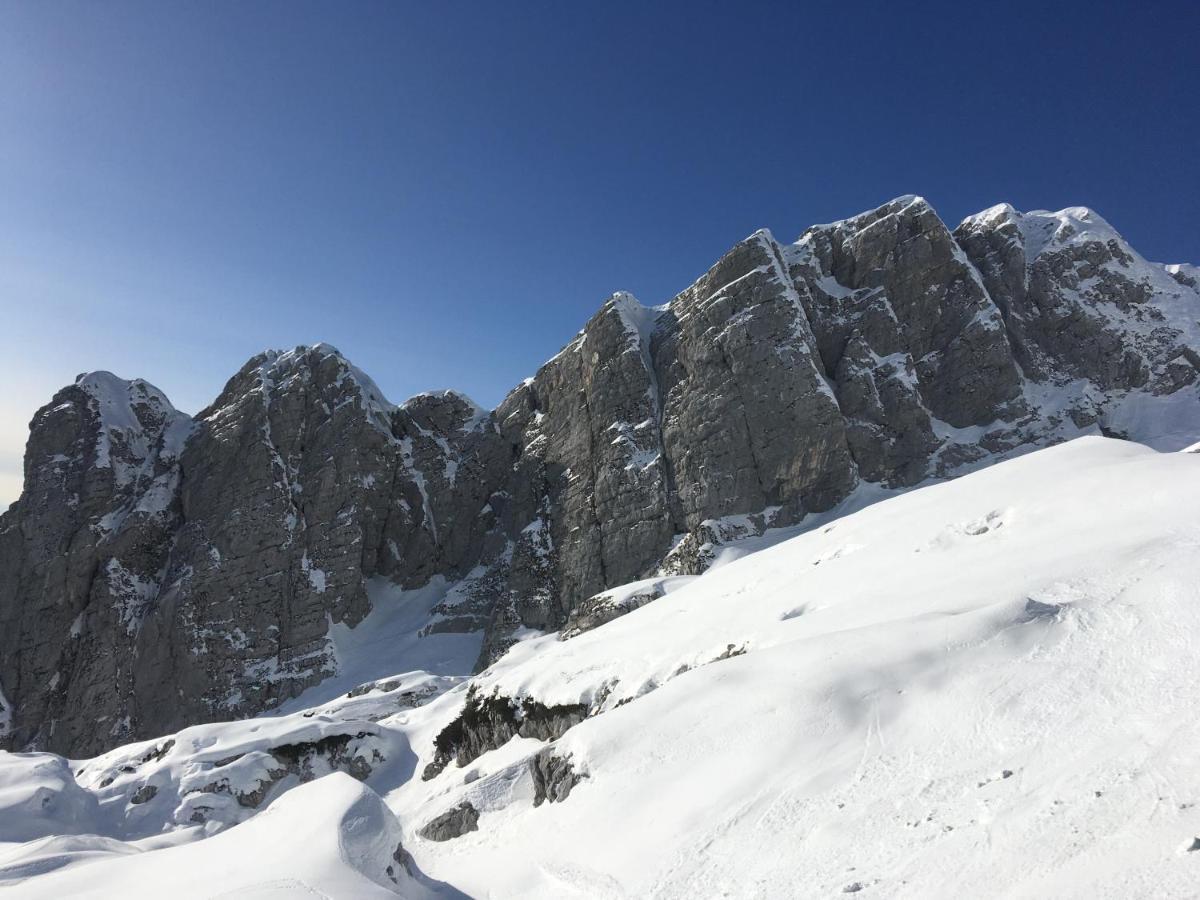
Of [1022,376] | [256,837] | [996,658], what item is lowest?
[256,837]

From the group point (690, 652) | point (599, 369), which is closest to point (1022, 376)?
point (599, 369)

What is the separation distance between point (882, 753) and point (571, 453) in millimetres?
76685

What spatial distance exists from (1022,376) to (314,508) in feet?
296

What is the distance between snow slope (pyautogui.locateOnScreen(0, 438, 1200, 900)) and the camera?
995 centimetres

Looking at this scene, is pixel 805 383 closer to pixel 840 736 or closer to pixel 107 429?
pixel 840 736

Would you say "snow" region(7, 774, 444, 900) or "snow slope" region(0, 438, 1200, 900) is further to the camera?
"snow" region(7, 774, 444, 900)

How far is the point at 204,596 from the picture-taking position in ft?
262

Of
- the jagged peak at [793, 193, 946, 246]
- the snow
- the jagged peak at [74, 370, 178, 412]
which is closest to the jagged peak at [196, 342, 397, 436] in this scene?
the jagged peak at [74, 370, 178, 412]

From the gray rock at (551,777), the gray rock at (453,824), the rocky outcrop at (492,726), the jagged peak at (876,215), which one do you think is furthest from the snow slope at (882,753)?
the jagged peak at (876,215)

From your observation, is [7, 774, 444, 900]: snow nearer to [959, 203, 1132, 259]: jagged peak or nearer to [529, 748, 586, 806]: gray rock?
[529, 748, 586, 806]: gray rock

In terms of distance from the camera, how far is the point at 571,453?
293 feet

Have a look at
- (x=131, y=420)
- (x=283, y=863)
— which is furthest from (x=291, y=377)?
(x=283, y=863)

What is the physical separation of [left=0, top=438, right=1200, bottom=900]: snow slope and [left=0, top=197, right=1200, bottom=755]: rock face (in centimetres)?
4476

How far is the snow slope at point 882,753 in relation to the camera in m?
9.95
